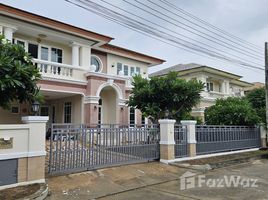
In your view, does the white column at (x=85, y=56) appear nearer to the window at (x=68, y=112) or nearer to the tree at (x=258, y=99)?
the window at (x=68, y=112)

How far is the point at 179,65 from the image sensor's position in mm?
30078

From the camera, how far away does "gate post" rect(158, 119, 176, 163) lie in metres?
10.4

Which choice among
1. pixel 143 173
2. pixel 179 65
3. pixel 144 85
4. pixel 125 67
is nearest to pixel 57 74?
pixel 144 85

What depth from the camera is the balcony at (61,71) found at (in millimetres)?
13784

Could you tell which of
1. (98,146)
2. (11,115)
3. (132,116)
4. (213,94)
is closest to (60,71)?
(11,115)

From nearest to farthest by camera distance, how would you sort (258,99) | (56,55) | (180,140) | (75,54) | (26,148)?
(26,148) → (180,140) → (75,54) → (56,55) → (258,99)

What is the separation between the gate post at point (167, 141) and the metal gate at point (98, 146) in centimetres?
22

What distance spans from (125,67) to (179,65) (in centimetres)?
1196

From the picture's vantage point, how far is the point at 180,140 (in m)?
11.1

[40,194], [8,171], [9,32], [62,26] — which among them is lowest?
[40,194]

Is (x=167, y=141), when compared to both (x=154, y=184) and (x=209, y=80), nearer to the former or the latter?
(x=154, y=184)

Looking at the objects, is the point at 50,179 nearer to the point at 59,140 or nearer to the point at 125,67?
the point at 59,140

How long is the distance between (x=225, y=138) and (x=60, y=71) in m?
9.49

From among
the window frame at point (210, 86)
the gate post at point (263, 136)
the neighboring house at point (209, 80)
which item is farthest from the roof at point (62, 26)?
the window frame at point (210, 86)
